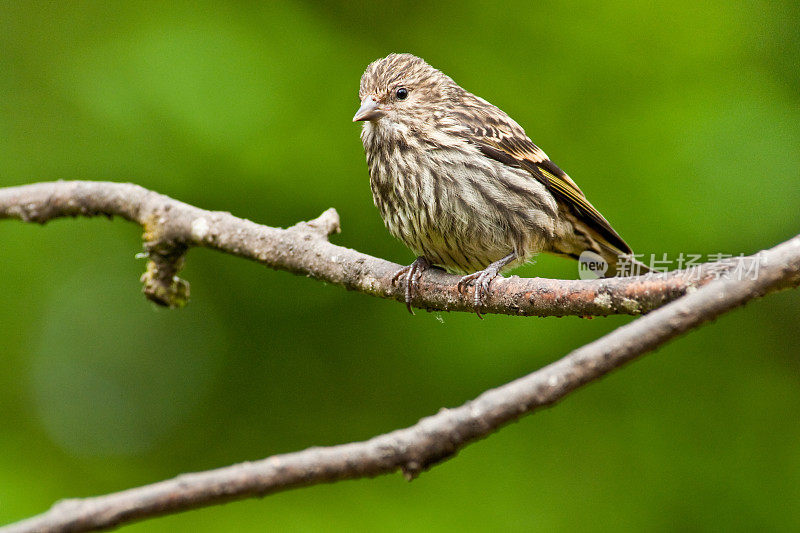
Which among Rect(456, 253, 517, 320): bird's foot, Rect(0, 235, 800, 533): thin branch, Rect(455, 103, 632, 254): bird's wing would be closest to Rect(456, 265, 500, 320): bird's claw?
Rect(456, 253, 517, 320): bird's foot

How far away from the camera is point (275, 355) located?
4602 mm

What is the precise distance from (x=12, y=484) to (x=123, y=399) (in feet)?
3.35

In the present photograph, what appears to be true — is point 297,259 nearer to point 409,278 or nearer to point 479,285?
point 409,278

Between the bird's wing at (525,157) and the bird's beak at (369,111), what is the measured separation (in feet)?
1.14

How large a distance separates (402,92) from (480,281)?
1.28 meters

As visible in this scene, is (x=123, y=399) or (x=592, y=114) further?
(x=123, y=399)

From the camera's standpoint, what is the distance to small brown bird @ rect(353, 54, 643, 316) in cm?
364

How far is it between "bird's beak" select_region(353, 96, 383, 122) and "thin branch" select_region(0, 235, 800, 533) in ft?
7.98

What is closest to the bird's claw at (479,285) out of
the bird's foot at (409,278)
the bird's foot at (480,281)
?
the bird's foot at (480,281)

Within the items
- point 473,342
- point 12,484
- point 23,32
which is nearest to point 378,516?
point 473,342

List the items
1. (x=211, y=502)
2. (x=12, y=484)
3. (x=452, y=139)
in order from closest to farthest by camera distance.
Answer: (x=211, y=502)
(x=452, y=139)
(x=12, y=484)

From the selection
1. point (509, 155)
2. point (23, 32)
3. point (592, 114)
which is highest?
point (23, 32)

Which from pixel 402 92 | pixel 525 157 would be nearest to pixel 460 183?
pixel 525 157

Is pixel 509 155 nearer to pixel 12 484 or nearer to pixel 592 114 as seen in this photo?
pixel 592 114
